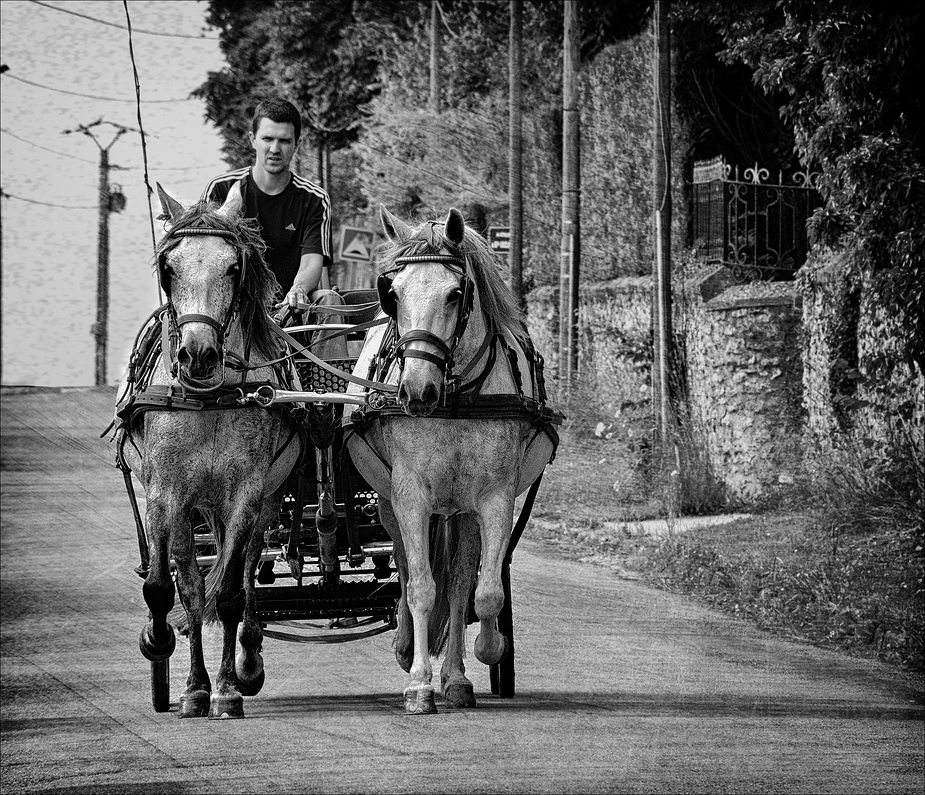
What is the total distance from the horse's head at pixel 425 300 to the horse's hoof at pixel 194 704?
1.41 meters

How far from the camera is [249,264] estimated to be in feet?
20.6

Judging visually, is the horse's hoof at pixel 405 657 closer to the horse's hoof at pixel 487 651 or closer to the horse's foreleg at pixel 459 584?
the horse's foreleg at pixel 459 584

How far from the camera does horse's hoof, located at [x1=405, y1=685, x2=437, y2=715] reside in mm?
6125

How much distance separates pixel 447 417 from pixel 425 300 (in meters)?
0.58

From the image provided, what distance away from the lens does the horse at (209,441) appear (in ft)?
20.0

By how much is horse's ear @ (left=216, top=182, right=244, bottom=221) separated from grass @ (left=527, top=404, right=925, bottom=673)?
7.22 m

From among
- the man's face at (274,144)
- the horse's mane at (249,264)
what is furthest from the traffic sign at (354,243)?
the horse's mane at (249,264)

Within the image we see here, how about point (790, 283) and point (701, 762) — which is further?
point (790, 283)

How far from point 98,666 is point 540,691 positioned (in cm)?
487

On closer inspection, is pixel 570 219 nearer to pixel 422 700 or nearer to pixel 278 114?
pixel 278 114

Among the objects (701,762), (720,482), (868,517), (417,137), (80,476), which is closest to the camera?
(701,762)

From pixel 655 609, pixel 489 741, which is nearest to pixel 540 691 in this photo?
pixel 655 609

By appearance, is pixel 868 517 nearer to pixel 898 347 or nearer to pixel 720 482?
pixel 898 347

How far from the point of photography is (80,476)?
950 inches
